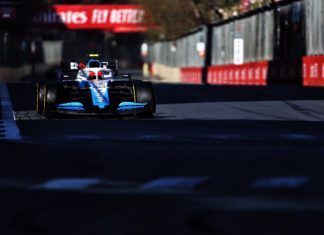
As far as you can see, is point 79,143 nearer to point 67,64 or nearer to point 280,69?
point 67,64

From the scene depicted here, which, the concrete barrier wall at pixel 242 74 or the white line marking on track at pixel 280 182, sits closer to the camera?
the white line marking on track at pixel 280 182

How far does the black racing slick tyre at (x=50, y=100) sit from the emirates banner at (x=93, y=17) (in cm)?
7514

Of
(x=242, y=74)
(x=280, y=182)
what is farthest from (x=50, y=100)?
(x=242, y=74)

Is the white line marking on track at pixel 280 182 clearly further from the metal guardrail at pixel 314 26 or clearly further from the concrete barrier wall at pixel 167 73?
the concrete barrier wall at pixel 167 73

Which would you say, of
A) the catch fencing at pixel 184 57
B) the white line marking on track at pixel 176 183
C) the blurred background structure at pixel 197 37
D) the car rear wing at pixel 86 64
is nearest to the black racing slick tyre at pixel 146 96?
the car rear wing at pixel 86 64

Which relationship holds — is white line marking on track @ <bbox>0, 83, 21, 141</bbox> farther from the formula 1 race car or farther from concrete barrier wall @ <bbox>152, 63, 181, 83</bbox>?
concrete barrier wall @ <bbox>152, 63, 181, 83</bbox>

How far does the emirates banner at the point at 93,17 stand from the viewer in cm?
9281

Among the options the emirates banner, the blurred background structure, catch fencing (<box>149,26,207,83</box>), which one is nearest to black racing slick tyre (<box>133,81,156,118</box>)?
the blurred background structure

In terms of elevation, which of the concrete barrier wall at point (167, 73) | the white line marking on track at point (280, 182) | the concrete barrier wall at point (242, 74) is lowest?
the concrete barrier wall at point (167, 73)

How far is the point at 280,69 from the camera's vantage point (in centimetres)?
3866

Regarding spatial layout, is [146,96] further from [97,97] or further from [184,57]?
[184,57]

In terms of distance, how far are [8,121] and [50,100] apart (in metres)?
1.00

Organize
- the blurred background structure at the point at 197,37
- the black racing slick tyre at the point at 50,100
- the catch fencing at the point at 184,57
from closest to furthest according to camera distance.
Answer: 1. the black racing slick tyre at the point at 50,100
2. the blurred background structure at the point at 197,37
3. the catch fencing at the point at 184,57

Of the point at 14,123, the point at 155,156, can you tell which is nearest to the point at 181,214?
the point at 155,156
